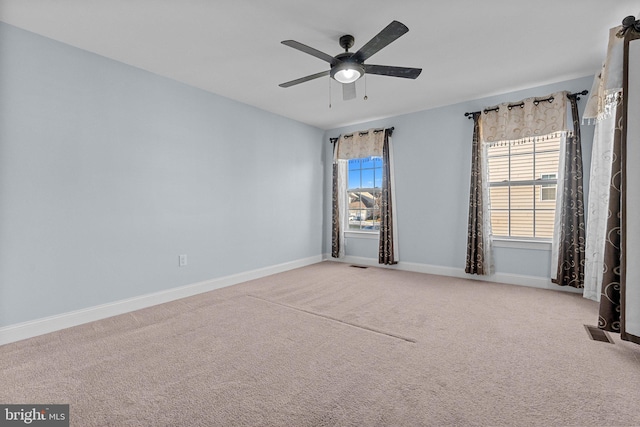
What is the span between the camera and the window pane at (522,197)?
4031mm

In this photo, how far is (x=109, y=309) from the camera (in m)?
2.95

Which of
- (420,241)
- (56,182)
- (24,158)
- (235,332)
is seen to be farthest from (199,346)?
(420,241)

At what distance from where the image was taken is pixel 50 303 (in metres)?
2.60

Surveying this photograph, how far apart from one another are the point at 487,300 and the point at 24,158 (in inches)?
180

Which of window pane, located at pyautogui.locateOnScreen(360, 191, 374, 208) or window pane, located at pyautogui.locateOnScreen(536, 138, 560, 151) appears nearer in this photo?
window pane, located at pyautogui.locateOnScreen(536, 138, 560, 151)

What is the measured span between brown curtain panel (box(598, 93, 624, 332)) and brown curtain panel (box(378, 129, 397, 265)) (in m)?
2.79

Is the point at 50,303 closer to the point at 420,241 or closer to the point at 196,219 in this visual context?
the point at 196,219

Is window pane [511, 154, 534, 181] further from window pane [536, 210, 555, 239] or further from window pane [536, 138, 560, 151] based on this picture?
window pane [536, 210, 555, 239]

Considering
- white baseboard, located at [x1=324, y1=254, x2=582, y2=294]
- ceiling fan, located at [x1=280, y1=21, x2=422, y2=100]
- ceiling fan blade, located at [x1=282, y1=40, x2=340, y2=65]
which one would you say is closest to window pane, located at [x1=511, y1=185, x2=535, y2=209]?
white baseboard, located at [x1=324, y1=254, x2=582, y2=294]

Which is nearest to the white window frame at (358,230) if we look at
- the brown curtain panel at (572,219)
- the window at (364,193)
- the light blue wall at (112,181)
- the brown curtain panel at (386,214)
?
the window at (364,193)

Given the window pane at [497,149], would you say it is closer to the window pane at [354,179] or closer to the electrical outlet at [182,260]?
the window pane at [354,179]

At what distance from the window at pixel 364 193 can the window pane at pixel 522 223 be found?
206 centimetres

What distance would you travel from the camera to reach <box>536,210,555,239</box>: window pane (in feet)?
12.7

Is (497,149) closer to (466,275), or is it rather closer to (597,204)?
(597,204)
